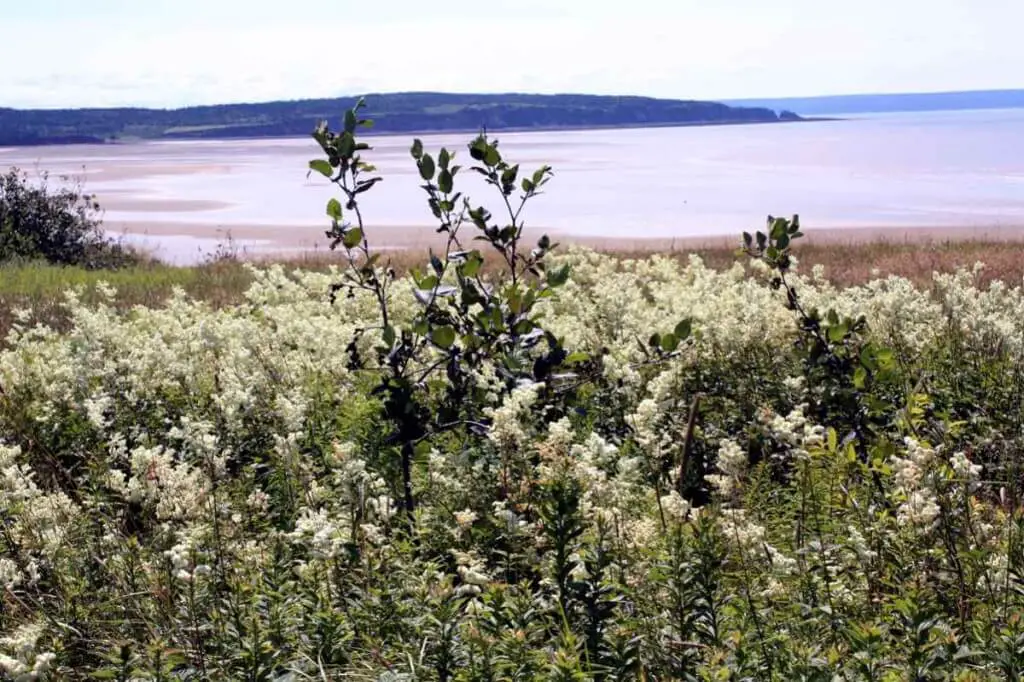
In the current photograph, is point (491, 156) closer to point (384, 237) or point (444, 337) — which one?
point (444, 337)

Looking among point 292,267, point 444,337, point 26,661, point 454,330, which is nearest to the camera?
point 26,661

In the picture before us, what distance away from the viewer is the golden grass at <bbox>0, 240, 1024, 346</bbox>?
1638 cm

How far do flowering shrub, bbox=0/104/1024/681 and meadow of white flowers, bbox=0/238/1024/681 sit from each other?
23mm

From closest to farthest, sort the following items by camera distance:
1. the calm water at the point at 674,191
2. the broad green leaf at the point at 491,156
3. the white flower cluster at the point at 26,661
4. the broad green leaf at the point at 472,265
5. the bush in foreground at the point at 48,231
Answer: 1. the white flower cluster at the point at 26,661
2. the broad green leaf at the point at 472,265
3. the broad green leaf at the point at 491,156
4. the bush in foreground at the point at 48,231
5. the calm water at the point at 674,191

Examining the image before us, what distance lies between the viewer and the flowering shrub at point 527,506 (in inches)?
157

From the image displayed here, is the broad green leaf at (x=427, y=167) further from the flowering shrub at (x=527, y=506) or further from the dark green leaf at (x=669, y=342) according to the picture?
the dark green leaf at (x=669, y=342)

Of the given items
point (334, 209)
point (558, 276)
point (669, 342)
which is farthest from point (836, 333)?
point (334, 209)

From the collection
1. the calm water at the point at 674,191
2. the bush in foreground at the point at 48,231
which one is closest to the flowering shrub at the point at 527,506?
the bush in foreground at the point at 48,231

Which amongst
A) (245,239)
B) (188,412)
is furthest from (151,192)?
(188,412)

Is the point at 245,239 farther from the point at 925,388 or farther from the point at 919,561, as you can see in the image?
the point at 919,561

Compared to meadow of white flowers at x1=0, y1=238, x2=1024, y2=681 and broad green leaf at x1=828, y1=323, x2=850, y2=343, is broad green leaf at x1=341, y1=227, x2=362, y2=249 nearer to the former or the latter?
meadow of white flowers at x1=0, y1=238, x2=1024, y2=681

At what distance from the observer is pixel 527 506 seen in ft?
17.5

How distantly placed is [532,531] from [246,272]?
15520mm

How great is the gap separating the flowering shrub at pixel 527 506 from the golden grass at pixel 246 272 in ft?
23.3
